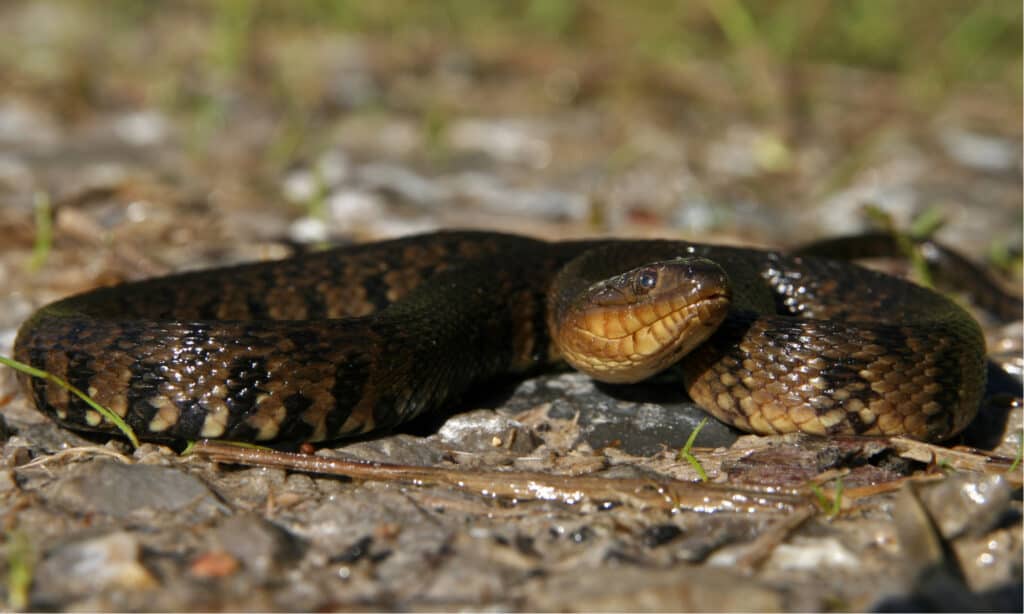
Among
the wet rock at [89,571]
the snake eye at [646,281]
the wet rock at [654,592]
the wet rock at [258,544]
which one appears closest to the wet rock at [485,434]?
the snake eye at [646,281]

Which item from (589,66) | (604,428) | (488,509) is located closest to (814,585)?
(488,509)

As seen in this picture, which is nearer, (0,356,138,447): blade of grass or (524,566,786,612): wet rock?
(524,566,786,612): wet rock

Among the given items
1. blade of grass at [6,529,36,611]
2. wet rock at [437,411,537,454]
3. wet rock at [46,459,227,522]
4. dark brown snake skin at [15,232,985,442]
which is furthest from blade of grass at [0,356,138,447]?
wet rock at [437,411,537,454]

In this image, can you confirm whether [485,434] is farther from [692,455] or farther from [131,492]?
[131,492]

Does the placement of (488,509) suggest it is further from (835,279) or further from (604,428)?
(835,279)

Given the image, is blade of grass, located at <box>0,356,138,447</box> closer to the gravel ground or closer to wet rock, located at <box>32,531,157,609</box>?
the gravel ground

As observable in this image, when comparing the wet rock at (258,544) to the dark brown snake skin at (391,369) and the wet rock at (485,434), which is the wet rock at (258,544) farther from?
the wet rock at (485,434)

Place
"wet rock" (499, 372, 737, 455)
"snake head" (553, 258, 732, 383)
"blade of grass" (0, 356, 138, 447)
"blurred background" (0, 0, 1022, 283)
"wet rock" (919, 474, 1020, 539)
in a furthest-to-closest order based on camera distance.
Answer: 1. "blurred background" (0, 0, 1022, 283)
2. "wet rock" (499, 372, 737, 455)
3. "snake head" (553, 258, 732, 383)
4. "blade of grass" (0, 356, 138, 447)
5. "wet rock" (919, 474, 1020, 539)
